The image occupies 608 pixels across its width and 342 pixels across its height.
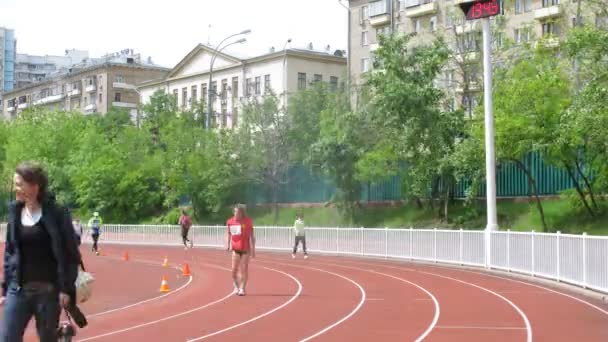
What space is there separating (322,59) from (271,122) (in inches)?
1153

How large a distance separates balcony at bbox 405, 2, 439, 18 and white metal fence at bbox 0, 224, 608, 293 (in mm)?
30782

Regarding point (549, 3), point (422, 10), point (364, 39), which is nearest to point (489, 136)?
point (549, 3)

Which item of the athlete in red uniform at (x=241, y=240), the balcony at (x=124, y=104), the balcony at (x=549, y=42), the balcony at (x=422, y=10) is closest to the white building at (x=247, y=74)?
the balcony at (x=422, y=10)

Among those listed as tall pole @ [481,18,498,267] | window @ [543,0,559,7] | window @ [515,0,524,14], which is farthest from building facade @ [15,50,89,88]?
tall pole @ [481,18,498,267]

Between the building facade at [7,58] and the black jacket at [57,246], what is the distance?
18065 centimetres

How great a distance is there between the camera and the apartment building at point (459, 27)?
39219 mm

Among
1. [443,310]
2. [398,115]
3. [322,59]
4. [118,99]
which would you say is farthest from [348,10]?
[443,310]

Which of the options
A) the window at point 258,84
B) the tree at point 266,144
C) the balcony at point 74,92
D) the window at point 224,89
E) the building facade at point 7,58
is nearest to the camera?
the tree at point 266,144

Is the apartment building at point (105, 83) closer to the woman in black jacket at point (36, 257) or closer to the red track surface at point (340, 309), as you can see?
the red track surface at point (340, 309)

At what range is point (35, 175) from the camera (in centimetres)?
645

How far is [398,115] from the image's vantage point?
39562mm

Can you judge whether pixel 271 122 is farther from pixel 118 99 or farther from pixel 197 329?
pixel 118 99

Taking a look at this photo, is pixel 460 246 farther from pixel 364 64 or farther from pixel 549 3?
pixel 364 64

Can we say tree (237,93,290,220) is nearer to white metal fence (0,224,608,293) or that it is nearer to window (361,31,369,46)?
white metal fence (0,224,608,293)
